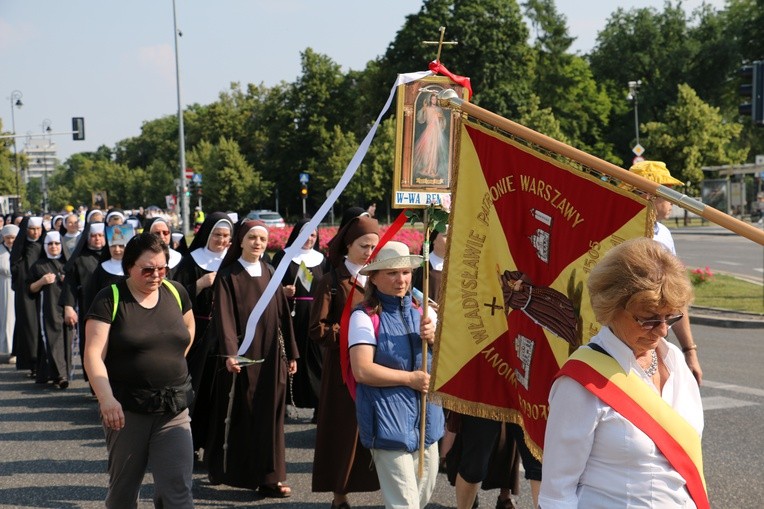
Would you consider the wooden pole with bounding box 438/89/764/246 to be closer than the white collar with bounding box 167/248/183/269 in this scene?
Yes

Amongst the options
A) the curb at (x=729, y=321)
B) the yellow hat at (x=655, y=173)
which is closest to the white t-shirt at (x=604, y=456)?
the yellow hat at (x=655, y=173)

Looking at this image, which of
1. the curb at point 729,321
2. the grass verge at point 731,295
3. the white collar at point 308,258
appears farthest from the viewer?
the grass verge at point 731,295

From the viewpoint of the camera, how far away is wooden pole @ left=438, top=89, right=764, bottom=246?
2.80 meters

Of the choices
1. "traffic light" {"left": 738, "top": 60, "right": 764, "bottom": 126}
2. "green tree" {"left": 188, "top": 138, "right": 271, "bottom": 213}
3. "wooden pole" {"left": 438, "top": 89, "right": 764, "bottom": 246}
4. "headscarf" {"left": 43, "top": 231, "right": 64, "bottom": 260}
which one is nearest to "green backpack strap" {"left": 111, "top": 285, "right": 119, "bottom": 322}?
"wooden pole" {"left": 438, "top": 89, "right": 764, "bottom": 246}

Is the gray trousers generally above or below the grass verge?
above

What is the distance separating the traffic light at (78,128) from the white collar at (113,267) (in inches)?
1563

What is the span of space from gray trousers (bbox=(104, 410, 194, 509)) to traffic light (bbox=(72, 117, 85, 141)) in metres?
43.6

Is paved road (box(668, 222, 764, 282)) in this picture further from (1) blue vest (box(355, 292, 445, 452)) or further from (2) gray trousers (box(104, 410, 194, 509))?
(2) gray trousers (box(104, 410, 194, 509))

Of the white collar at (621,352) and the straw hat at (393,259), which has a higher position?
the straw hat at (393,259)

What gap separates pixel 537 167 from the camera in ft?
13.5

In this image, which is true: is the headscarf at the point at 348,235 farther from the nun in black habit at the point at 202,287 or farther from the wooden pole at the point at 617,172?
the wooden pole at the point at 617,172

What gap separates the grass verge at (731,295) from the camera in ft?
55.4

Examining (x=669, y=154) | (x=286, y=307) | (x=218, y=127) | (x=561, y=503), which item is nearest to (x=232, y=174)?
(x=218, y=127)

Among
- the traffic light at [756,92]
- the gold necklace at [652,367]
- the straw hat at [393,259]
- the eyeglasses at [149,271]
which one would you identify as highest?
the traffic light at [756,92]
